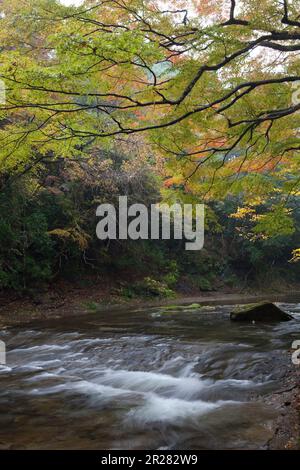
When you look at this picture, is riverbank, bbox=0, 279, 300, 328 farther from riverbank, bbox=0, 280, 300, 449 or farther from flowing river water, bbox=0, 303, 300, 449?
flowing river water, bbox=0, 303, 300, 449

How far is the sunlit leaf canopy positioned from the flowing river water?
3.13 m

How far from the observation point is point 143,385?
19.0ft

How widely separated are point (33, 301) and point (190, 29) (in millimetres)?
10672

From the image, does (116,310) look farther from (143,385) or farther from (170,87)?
(170,87)

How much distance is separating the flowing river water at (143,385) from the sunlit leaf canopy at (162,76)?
313 centimetres

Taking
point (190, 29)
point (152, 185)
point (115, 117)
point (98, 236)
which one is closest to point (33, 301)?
point (98, 236)

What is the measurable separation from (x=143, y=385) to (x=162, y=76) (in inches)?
179

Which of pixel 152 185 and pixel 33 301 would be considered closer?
pixel 33 301

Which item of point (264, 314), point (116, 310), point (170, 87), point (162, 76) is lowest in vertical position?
point (116, 310)

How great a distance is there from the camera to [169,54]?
5.82 metres

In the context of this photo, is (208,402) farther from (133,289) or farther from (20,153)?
(133,289)

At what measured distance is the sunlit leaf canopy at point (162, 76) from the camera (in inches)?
180

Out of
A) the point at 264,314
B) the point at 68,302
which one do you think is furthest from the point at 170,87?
the point at 68,302

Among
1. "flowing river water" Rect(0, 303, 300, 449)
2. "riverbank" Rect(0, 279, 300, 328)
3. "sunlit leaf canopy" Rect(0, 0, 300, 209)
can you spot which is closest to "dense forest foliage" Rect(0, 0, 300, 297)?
"sunlit leaf canopy" Rect(0, 0, 300, 209)
